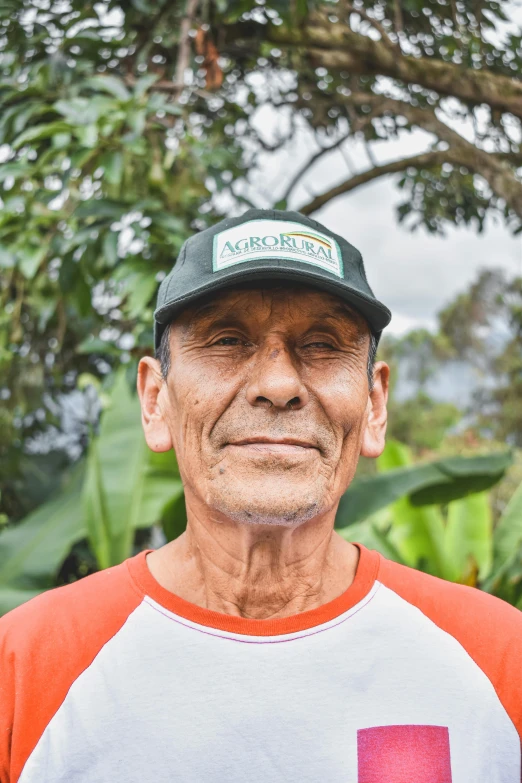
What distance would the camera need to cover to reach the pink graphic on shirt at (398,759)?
4.04ft

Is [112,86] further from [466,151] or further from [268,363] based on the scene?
[466,151]

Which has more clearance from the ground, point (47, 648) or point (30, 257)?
point (30, 257)

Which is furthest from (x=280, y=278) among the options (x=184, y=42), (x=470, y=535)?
(x=470, y=535)

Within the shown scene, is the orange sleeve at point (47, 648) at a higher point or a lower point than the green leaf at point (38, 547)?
higher

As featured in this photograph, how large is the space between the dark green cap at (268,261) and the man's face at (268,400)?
1.9 inches

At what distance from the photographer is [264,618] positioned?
1393mm

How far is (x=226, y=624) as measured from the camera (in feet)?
4.33

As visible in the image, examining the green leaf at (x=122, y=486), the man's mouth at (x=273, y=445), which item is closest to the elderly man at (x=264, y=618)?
the man's mouth at (x=273, y=445)

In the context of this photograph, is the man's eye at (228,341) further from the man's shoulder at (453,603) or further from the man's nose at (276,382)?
the man's shoulder at (453,603)

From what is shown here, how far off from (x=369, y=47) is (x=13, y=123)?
71.5 inches

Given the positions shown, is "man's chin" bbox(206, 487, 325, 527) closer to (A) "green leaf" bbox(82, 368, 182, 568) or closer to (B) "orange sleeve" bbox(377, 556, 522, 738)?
(B) "orange sleeve" bbox(377, 556, 522, 738)

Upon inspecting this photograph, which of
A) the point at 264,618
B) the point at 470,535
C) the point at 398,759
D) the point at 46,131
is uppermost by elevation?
the point at 46,131

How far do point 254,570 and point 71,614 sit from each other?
0.36 metres

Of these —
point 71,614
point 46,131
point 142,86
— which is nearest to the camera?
point 71,614
